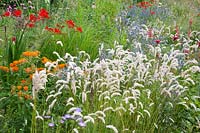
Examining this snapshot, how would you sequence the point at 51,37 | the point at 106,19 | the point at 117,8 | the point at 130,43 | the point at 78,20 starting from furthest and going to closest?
the point at 117,8, the point at 106,19, the point at 78,20, the point at 130,43, the point at 51,37

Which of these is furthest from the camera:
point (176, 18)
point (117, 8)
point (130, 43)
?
point (176, 18)

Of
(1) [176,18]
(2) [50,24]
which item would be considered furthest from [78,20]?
(1) [176,18]

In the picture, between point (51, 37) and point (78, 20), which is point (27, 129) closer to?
point (51, 37)

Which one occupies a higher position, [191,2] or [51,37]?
[51,37]

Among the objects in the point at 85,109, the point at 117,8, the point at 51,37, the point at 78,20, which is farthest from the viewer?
the point at 117,8

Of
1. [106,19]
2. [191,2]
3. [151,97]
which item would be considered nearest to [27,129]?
[151,97]

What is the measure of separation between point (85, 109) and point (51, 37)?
2.53 m

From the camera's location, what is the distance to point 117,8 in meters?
9.26

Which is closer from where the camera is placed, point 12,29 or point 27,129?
point 27,129

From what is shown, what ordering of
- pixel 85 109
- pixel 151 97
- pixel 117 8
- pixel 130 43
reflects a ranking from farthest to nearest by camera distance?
1. pixel 117 8
2. pixel 130 43
3. pixel 151 97
4. pixel 85 109

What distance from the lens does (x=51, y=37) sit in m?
6.29

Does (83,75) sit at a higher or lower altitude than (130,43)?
higher

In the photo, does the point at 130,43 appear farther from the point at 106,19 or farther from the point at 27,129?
the point at 27,129

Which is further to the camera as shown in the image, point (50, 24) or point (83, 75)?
point (50, 24)
